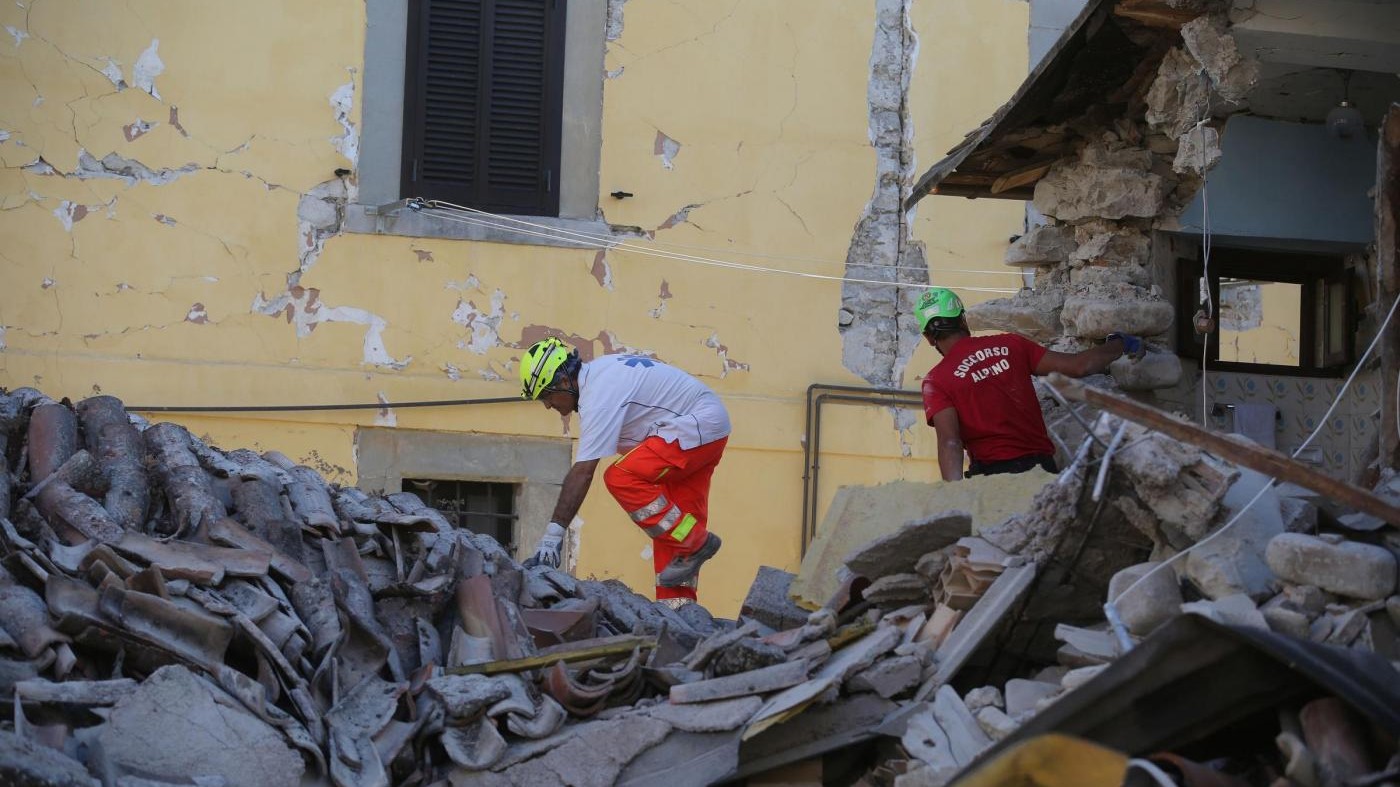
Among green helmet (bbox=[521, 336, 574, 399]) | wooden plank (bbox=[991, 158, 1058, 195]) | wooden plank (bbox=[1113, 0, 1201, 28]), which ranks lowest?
green helmet (bbox=[521, 336, 574, 399])

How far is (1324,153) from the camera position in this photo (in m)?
8.70

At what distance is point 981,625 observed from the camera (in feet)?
17.9

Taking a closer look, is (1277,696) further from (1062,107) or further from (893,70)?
(893,70)

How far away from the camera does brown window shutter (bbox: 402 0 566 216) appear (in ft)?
39.0

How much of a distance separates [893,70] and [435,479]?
4.33 m

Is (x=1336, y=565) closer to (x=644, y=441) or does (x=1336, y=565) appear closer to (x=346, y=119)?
(x=644, y=441)

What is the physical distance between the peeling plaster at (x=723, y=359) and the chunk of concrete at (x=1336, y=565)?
23.7ft

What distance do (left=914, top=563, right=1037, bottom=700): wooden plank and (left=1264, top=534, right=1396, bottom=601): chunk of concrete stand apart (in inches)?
32.8

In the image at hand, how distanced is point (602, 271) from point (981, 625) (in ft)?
22.3

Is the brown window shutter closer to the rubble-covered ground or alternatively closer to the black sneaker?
the black sneaker

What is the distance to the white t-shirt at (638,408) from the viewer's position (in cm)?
816

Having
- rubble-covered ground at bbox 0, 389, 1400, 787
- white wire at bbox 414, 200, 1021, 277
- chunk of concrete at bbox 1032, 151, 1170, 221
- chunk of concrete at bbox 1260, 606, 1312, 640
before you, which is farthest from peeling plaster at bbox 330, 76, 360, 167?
chunk of concrete at bbox 1260, 606, 1312, 640

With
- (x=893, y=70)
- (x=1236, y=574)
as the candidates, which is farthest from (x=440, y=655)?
(x=893, y=70)

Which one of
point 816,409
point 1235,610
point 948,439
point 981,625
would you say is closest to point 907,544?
point 981,625
